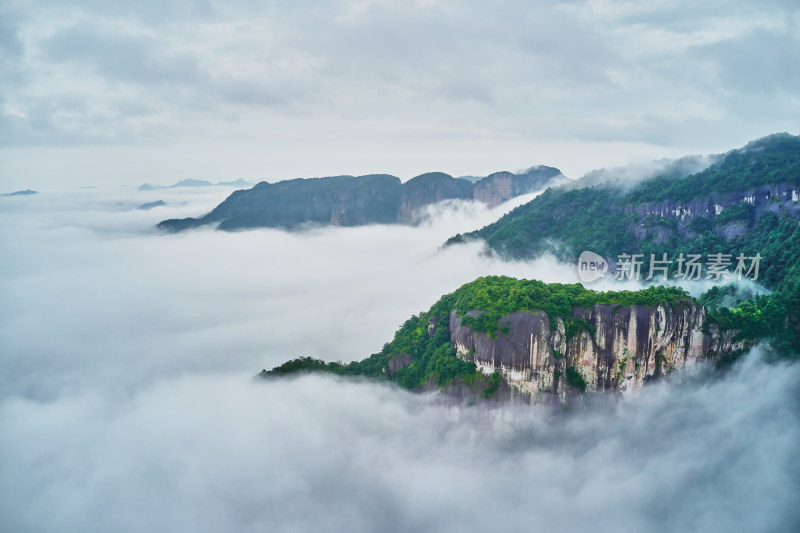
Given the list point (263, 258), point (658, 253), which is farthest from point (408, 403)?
point (263, 258)

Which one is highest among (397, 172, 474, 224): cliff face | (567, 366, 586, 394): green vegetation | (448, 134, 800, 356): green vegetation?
(397, 172, 474, 224): cliff face

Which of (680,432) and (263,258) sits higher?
(263,258)

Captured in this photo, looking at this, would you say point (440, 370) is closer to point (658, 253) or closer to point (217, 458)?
point (217, 458)

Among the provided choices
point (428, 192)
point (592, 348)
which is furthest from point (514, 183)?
point (592, 348)

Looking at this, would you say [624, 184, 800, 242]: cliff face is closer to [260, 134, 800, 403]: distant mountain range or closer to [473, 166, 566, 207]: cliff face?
[260, 134, 800, 403]: distant mountain range

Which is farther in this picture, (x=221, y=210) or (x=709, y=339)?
(x=221, y=210)

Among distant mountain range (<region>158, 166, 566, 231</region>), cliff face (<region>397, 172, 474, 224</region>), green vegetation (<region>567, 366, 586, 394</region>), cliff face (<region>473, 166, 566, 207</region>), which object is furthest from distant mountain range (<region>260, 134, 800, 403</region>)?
cliff face (<region>397, 172, 474, 224</region>)

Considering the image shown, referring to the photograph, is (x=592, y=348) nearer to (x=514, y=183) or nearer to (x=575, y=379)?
(x=575, y=379)
